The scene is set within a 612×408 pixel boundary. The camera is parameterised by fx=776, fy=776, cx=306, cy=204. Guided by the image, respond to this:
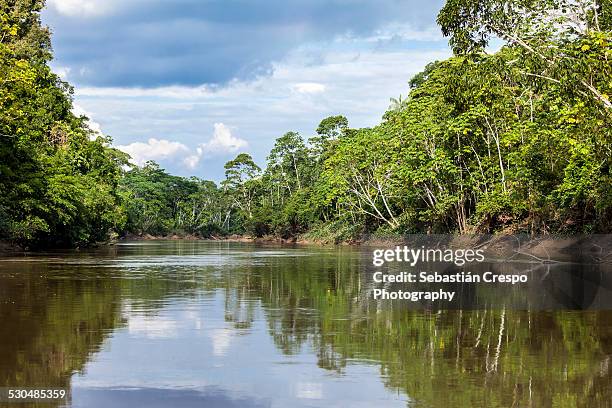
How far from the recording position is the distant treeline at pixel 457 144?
20547 millimetres

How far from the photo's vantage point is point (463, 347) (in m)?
11.4

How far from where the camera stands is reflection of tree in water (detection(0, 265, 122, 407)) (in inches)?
367

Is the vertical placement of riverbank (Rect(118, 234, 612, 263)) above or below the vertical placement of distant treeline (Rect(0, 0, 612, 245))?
below

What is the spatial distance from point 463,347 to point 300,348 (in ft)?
7.82

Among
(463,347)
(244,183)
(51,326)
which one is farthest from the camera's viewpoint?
(244,183)

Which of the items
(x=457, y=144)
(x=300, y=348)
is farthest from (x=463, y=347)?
(x=457, y=144)

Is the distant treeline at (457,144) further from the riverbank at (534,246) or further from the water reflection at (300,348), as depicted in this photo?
the water reflection at (300,348)

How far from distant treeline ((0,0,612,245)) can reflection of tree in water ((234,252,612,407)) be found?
23.8 feet

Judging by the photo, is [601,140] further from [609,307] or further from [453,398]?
[453,398]

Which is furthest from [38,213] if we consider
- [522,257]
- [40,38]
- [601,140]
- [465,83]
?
[601,140]

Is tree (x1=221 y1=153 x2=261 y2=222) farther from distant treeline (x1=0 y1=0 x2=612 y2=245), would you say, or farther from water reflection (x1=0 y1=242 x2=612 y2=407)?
water reflection (x1=0 y1=242 x2=612 y2=407)

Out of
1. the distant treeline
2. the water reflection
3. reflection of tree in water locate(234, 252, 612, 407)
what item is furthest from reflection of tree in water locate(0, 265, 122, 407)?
the distant treeline

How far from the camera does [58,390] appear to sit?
8.30 meters

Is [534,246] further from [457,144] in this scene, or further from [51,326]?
[51,326]
